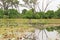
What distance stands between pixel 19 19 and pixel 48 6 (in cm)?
131

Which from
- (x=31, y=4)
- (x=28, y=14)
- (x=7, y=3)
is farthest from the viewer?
(x=31, y=4)

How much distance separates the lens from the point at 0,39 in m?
3.17

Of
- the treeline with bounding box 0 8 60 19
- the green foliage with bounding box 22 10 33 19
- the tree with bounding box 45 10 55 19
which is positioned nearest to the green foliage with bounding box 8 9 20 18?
the treeline with bounding box 0 8 60 19

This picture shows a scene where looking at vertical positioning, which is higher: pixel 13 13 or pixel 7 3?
pixel 7 3

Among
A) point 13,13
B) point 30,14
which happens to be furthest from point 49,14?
point 13,13

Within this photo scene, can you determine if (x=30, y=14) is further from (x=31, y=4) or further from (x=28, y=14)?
(x=31, y=4)

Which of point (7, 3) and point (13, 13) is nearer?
point (13, 13)

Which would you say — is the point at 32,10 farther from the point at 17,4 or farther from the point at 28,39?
the point at 28,39

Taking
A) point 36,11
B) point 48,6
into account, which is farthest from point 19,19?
point 48,6

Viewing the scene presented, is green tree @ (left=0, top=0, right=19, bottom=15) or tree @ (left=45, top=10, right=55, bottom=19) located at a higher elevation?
green tree @ (left=0, top=0, right=19, bottom=15)

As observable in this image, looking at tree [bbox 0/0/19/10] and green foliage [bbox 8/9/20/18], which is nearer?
green foliage [bbox 8/9/20/18]

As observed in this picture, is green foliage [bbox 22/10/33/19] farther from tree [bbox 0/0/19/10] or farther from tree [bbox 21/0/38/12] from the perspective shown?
tree [bbox 0/0/19/10]

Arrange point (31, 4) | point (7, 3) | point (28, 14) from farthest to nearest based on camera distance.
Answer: point (31, 4)
point (7, 3)
point (28, 14)

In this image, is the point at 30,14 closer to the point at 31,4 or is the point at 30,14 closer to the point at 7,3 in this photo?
the point at 31,4
